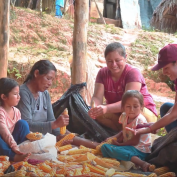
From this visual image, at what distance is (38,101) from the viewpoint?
379 centimetres

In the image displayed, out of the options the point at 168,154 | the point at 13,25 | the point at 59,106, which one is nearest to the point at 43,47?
the point at 13,25

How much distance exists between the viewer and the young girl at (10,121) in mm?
3023

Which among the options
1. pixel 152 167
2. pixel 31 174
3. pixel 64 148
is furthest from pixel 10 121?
pixel 152 167

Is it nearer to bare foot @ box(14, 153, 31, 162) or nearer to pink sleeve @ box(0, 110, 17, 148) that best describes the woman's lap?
bare foot @ box(14, 153, 31, 162)

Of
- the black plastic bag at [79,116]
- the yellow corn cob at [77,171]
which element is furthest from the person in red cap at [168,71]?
the black plastic bag at [79,116]

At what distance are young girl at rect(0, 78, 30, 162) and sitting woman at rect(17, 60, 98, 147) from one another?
28 centimetres

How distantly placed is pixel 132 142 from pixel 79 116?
52.1 inches

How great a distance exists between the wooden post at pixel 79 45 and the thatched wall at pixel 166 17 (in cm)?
968

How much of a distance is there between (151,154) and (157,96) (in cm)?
670

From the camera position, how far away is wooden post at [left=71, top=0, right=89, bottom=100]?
5.50 m

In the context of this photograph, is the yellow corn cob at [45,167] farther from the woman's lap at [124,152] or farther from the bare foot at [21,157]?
the woman's lap at [124,152]

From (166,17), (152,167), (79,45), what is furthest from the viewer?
(166,17)

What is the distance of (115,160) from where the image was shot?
3145 mm

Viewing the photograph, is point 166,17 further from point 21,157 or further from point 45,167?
point 45,167
